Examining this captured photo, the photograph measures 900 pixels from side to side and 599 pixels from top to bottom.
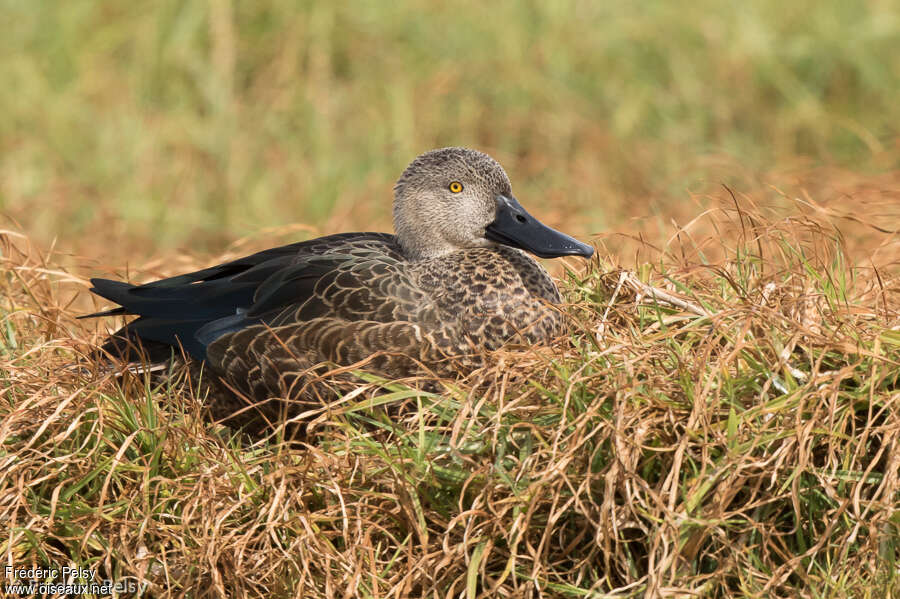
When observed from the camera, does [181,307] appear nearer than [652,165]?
Yes

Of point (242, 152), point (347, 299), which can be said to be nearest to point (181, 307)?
point (347, 299)

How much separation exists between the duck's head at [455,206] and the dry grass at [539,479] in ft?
2.04

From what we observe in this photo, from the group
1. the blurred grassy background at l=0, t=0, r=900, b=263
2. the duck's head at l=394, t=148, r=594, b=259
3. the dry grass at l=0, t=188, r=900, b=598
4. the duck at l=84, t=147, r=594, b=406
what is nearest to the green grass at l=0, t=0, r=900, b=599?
the dry grass at l=0, t=188, r=900, b=598

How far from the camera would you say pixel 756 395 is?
2.74 m

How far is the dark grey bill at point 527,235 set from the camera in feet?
11.0

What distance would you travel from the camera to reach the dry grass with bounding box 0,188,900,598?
2523mm

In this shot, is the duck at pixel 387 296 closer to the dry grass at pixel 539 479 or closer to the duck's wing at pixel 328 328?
the duck's wing at pixel 328 328

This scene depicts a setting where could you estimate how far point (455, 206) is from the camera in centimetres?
350

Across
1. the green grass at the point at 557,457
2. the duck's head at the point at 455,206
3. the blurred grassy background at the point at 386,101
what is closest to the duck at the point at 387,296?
the duck's head at the point at 455,206

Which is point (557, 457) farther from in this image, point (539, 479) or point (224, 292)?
point (224, 292)

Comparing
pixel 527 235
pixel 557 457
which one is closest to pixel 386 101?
pixel 527 235

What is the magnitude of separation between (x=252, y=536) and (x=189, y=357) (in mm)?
840

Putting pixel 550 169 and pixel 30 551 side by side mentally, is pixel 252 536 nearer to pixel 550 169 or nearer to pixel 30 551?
pixel 30 551

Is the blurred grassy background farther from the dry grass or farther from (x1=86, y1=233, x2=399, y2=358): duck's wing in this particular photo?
the dry grass
